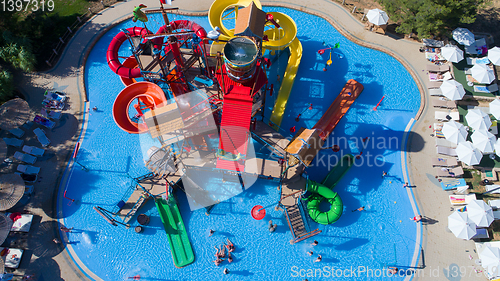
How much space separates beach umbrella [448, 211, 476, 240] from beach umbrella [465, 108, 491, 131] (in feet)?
29.0

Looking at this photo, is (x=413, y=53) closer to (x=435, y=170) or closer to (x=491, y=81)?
(x=491, y=81)

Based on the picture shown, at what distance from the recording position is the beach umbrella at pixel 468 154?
76.2 feet

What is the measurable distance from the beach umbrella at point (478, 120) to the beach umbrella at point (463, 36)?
9.16 m

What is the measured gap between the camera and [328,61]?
95.0ft

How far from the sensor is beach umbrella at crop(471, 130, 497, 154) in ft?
77.3

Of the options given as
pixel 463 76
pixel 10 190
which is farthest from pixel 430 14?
pixel 10 190

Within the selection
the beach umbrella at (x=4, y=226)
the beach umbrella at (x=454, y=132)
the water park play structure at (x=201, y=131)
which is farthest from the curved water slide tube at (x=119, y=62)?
the beach umbrella at (x=454, y=132)

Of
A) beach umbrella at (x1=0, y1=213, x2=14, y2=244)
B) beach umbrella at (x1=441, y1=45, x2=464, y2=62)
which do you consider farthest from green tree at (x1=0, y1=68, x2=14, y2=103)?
beach umbrella at (x1=441, y1=45, x2=464, y2=62)

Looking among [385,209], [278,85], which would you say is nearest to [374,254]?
[385,209]

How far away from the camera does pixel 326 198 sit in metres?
23.6

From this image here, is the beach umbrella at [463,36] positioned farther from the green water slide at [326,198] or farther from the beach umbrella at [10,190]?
the beach umbrella at [10,190]

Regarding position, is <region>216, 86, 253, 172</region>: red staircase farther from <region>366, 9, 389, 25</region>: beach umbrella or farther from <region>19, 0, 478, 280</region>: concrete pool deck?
<region>366, 9, 389, 25</region>: beach umbrella

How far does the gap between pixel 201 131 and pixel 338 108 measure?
48.3ft

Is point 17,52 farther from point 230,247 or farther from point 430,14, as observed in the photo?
point 430,14
